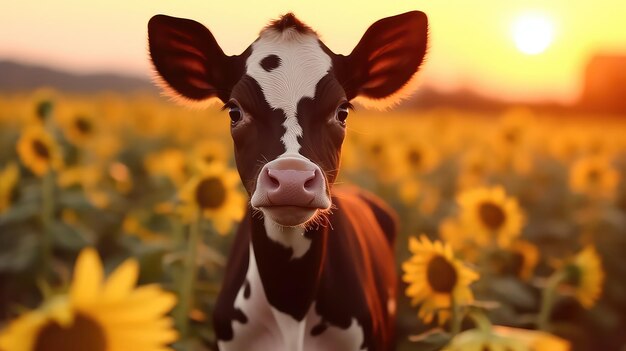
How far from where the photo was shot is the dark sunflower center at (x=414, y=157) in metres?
Result: 7.63

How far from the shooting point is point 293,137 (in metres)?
2.71

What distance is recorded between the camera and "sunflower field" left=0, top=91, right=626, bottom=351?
4.45 ft

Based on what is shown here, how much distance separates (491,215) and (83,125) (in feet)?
13.1

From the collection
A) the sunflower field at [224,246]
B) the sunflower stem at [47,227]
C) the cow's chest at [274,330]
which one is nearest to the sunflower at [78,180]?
the sunflower field at [224,246]

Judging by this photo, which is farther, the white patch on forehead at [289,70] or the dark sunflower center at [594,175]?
the dark sunflower center at [594,175]

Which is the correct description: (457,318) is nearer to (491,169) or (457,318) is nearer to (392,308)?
(392,308)

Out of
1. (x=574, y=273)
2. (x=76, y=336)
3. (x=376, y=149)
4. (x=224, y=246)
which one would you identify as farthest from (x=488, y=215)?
(x=76, y=336)

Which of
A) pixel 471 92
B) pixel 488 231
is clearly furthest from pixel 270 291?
pixel 471 92

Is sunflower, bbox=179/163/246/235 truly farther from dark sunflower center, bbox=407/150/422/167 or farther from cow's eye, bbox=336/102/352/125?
dark sunflower center, bbox=407/150/422/167

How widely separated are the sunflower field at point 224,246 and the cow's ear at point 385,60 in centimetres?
21

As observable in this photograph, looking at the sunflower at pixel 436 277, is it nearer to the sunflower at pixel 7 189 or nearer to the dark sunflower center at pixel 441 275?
the dark sunflower center at pixel 441 275

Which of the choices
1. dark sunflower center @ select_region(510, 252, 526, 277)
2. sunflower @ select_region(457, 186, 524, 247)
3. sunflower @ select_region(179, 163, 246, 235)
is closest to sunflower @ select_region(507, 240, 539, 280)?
dark sunflower center @ select_region(510, 252, 526, 277)

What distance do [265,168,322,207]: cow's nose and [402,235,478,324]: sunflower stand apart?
2.34ft

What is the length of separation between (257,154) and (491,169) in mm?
7085
